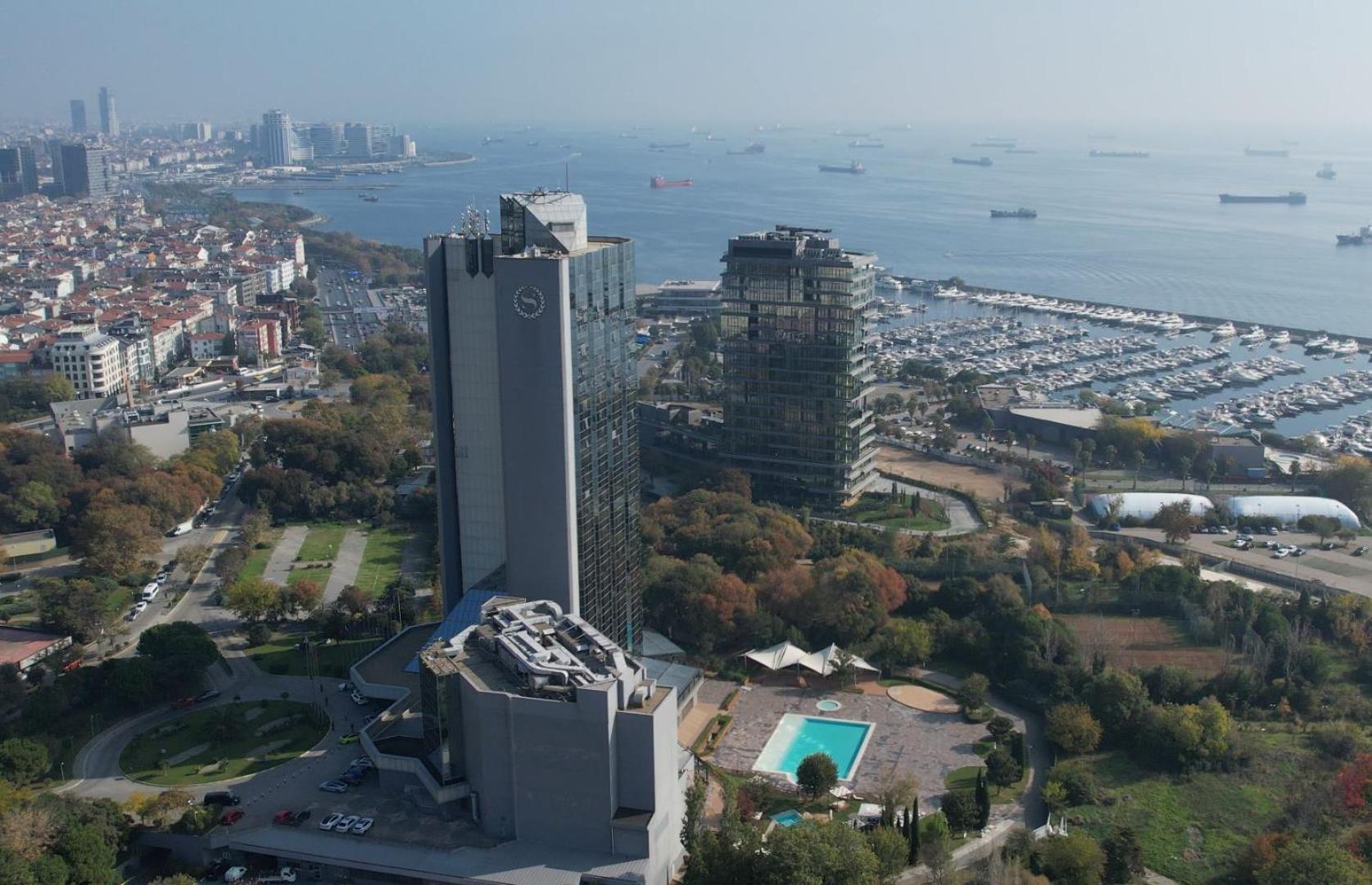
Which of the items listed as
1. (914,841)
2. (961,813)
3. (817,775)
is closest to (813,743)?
(817,775)

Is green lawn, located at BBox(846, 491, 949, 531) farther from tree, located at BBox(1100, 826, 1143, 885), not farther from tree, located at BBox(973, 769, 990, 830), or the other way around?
tree, located at BBox(1100, 826, 1143, 885)

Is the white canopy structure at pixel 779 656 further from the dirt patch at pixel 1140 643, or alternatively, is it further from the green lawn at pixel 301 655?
the green lawn at pixel 301 655

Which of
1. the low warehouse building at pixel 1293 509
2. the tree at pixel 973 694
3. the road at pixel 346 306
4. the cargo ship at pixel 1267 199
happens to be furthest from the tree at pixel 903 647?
the cargo ship at pixel 1267 199

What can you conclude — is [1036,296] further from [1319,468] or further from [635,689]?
[635,689]

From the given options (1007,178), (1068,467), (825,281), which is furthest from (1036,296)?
(1007,178)

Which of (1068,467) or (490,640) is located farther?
(1068,467)

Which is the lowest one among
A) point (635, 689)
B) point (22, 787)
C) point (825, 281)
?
point (22, 787)

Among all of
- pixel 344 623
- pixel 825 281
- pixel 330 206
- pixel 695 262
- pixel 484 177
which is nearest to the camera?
pixel 344 623

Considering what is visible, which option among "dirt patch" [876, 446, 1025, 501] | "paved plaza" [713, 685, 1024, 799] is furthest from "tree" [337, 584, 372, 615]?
"dirt patch" [876, 446, 1025, 501]
